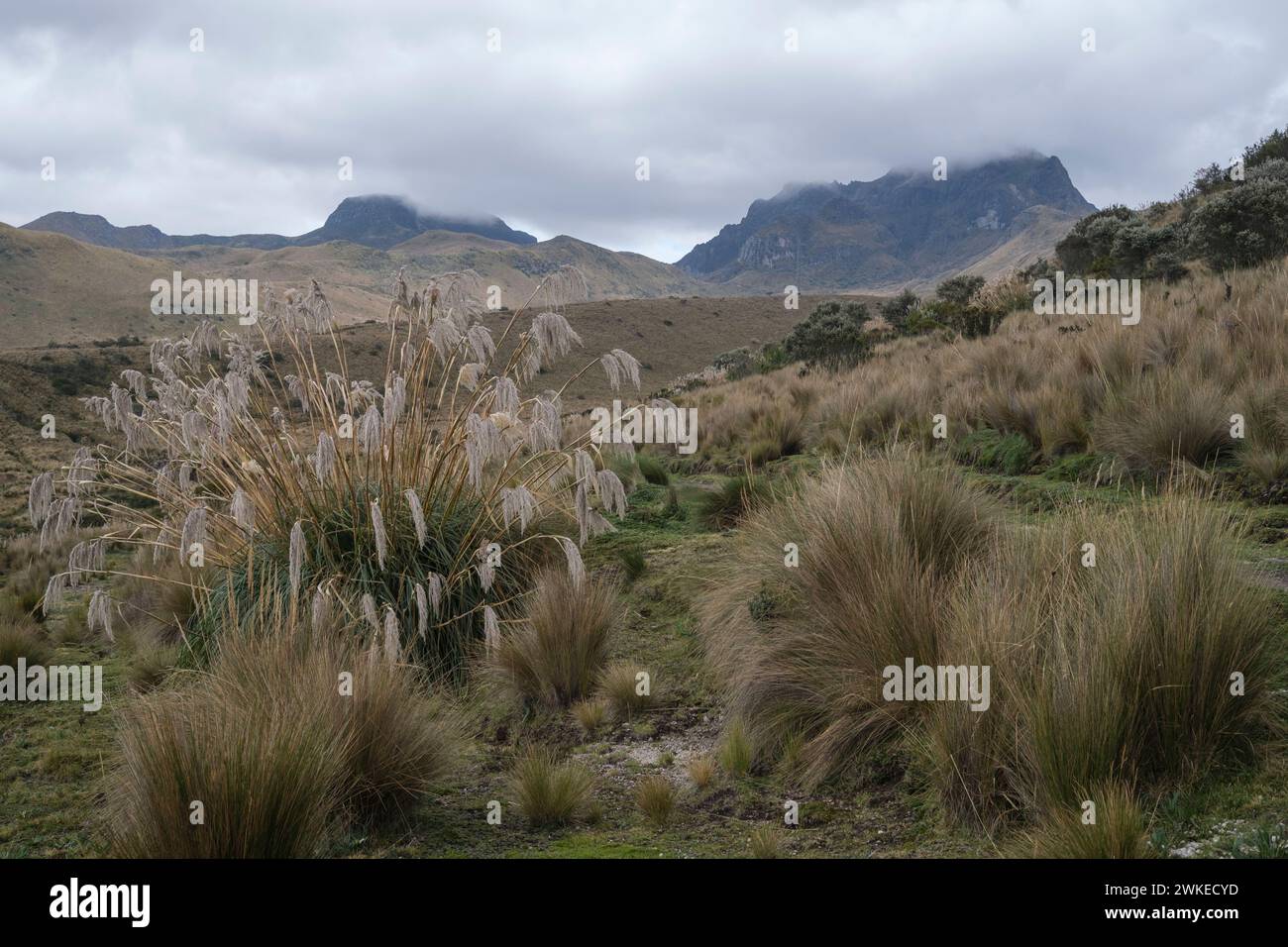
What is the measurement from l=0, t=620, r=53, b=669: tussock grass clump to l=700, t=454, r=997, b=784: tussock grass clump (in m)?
5.18

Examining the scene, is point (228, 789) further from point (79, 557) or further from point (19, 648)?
point (19, 648)

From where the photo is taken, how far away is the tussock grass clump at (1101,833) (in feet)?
7.50

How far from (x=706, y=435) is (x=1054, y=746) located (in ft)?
35.9

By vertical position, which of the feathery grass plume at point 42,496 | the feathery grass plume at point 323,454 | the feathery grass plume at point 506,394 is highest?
the feathery grass plume at point 506,394

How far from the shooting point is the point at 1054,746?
270cm

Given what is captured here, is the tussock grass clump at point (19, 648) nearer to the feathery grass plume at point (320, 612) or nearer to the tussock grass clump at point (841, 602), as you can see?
the feathery grass plume at point (320, 612)

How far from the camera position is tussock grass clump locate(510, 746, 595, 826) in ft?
11.2

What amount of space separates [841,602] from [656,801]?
1294 mm

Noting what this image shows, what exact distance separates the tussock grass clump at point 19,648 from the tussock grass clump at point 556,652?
13.3 ft

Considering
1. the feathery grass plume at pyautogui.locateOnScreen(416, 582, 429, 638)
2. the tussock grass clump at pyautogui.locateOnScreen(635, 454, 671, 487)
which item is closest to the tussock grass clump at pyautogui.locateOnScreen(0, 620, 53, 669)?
the feathery grass plume at pyautogui.locateOnScreen(416, 582, 429, 638)

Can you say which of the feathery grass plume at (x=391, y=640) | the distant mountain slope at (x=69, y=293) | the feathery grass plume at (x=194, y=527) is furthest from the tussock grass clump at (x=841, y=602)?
the distant mountain slope at (x=69, y=293)

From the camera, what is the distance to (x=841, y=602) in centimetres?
411
